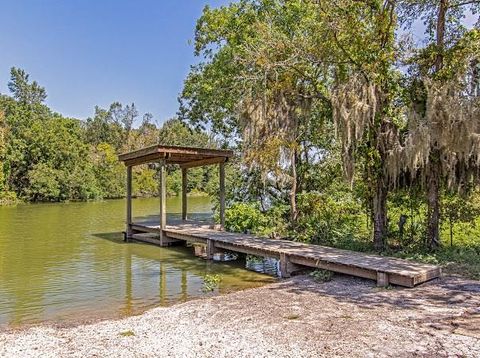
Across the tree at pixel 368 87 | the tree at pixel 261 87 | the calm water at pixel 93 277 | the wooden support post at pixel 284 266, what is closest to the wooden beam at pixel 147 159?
the tree at pixel 261 87

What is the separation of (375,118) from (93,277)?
7128 mm

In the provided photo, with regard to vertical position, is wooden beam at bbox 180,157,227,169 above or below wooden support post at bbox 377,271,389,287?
above

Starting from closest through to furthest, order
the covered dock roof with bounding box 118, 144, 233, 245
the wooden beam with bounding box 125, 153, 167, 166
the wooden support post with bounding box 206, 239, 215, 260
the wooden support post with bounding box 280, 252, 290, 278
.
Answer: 1. the wooden support post with bounding box 280, 252, 290, 278
2. the wooden support post with bounding box 206, 239, 215, 260
3. the covered dock roof with bounding box 118, 144, 233, 245
4. the wooden beam with bounding box 125, 153, 167, 166

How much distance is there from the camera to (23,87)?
172ft

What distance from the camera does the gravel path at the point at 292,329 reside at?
4.41m

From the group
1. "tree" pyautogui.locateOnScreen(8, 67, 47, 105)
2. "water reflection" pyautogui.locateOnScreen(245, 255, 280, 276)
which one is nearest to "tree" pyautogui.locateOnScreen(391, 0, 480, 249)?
"water reflection" pyautogui.locateOnScreen(245, 255, 280, 276)

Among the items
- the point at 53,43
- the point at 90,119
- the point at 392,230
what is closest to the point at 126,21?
the point at 53,43

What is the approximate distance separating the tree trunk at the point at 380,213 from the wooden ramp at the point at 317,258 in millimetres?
1292

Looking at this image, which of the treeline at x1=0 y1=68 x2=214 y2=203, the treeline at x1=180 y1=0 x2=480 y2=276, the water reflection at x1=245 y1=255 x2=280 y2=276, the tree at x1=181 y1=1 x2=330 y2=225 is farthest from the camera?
the treeline at x1=0 y1=68 x2=214 y2=203

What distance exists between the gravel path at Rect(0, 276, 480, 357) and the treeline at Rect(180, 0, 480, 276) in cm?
292

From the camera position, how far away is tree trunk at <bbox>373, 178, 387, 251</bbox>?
979 cm

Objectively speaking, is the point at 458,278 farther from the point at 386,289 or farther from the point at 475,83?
the point at 475,83

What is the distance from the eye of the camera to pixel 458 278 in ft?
23.0

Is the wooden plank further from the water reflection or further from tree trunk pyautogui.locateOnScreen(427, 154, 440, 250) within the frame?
tree trunk pyautogui.locateOnScreen(427, 154, 440, 250)
